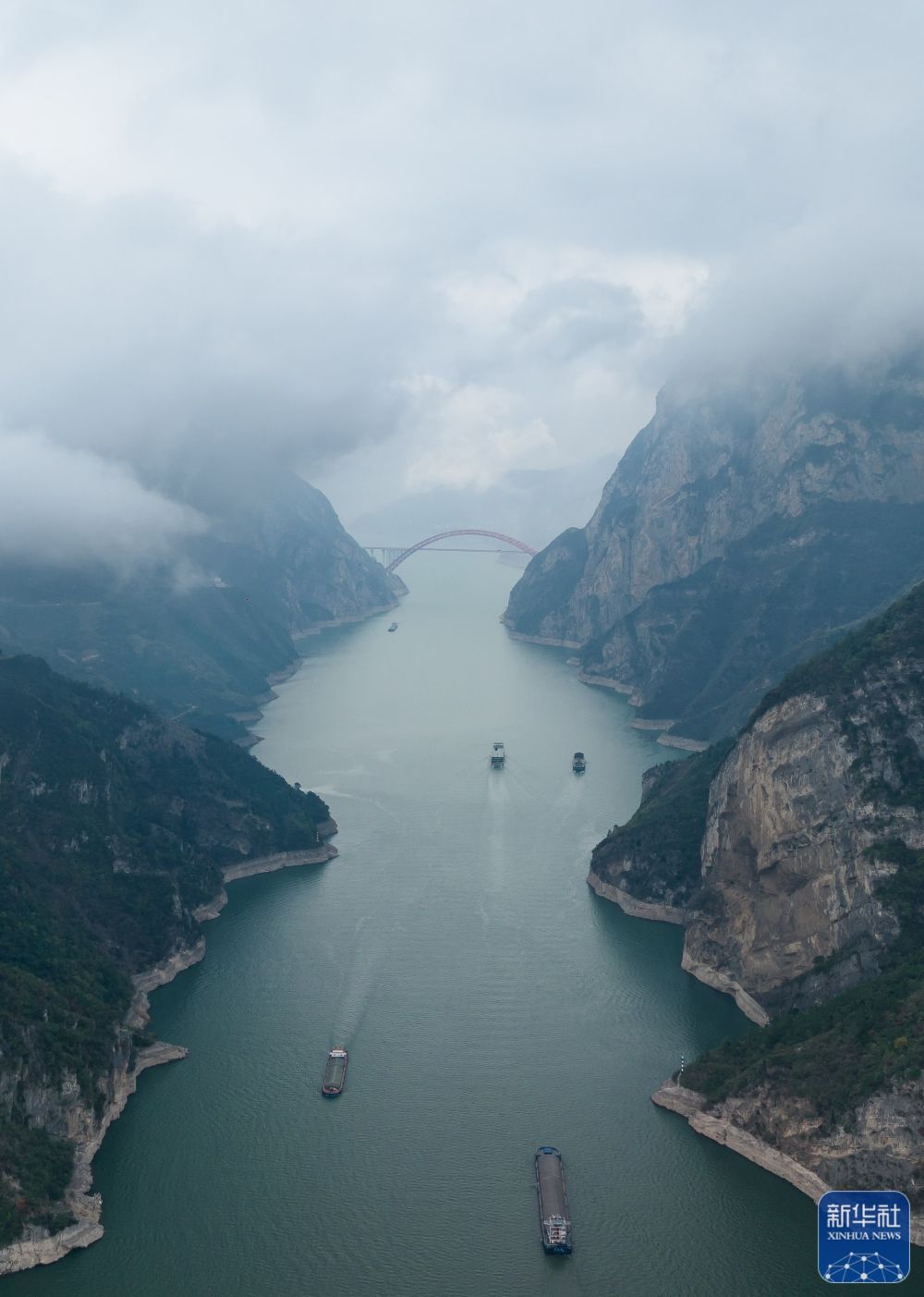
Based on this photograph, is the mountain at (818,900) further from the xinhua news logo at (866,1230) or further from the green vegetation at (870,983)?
the xinhua news logo at (866,1230)

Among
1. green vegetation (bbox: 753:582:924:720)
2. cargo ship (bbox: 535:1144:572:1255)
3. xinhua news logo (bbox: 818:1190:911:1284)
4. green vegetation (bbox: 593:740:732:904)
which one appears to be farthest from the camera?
green vegetation (bbox: 593:740:732:904)

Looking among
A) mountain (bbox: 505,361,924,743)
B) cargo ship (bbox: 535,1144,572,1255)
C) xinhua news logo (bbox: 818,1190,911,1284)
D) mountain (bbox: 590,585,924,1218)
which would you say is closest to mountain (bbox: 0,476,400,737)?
mountain (bbox: 505,361,924,743)

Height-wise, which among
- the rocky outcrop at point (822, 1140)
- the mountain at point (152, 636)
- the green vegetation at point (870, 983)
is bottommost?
the rocky outcrop at point (822, 1140)

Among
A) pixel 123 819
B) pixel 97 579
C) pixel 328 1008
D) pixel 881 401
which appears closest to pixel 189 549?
pixel 97 579

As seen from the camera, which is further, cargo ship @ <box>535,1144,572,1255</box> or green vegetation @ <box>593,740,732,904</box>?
green vegetation @ <box>593,740,732,904</box>

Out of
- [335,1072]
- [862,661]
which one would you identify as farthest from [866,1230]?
[862,661]

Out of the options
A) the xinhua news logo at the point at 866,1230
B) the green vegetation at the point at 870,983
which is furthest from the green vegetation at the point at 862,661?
the xinhua news logo at the point at 866,1230

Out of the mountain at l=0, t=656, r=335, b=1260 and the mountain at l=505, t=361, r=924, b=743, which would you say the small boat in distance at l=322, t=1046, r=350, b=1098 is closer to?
the mountain at l=0, t=656, r=335, b=1260
